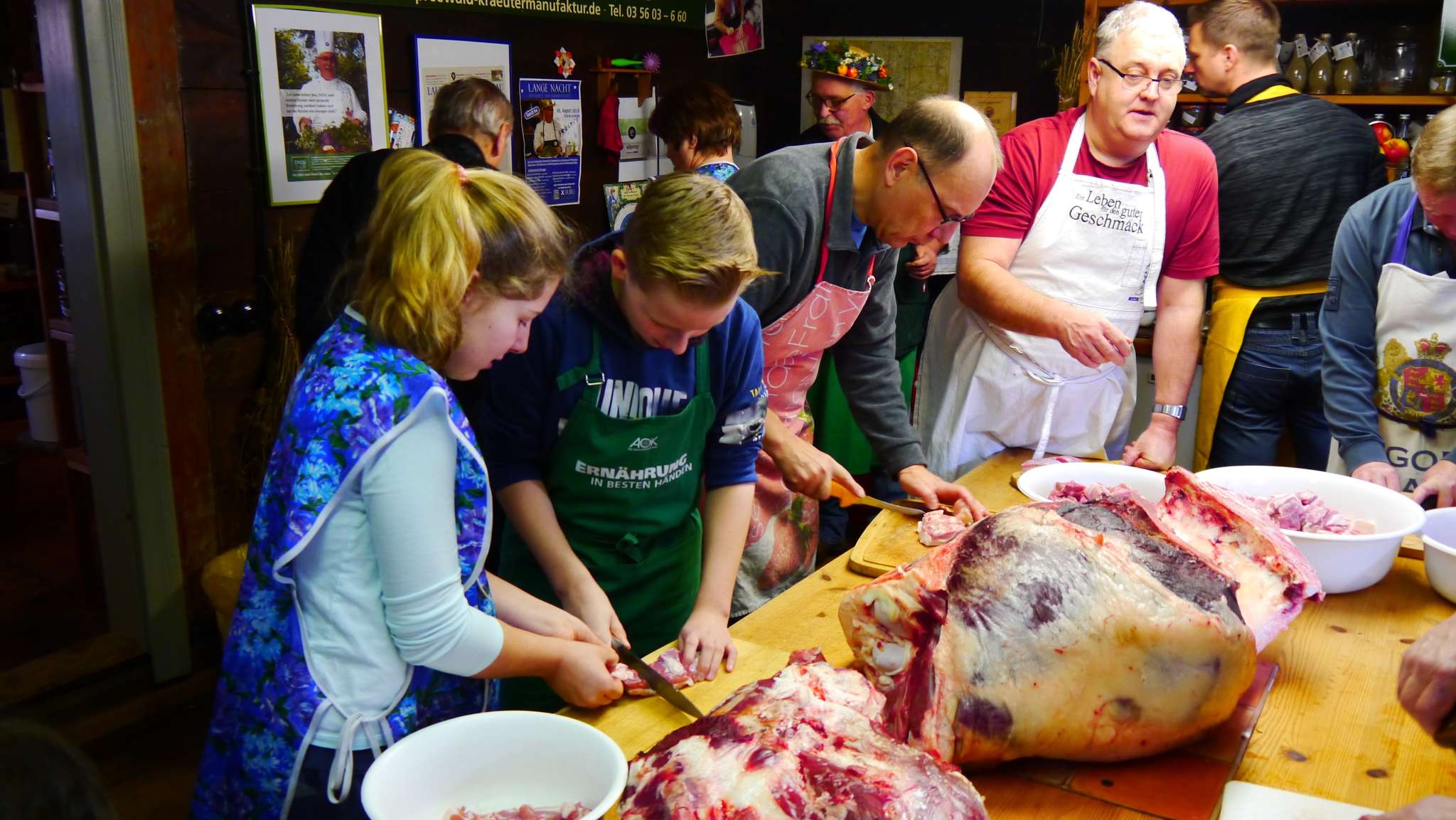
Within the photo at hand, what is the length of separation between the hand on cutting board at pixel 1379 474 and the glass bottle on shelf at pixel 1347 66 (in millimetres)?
2515

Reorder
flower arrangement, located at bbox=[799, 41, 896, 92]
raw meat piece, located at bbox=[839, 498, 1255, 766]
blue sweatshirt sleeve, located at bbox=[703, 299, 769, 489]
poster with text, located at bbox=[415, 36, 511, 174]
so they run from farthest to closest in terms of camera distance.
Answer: flower arrangement, located at bbox=[799, 41, 896, 92] < poster with text, located at bbox=[415, 36, 511, 174] < blue sweatshirt sleeve, located at bbox=[703, 299, 769, 489] < raw meat piece, located at bbox=[839, 498, 1255, 766]

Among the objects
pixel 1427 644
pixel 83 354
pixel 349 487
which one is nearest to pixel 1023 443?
pixel 1427 644

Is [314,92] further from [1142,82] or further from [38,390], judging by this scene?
[1142,82]

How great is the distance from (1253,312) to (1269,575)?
2201 millimetres

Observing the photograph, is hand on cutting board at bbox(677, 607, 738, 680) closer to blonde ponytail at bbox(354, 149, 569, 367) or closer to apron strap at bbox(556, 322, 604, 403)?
apron strap at bbox(556, 322, 604, 403)

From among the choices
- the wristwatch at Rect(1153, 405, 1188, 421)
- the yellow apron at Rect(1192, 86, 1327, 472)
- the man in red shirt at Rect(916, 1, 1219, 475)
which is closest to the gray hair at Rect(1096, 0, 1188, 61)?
the man in red shirt at Rect(916, 1, 1219, 475)

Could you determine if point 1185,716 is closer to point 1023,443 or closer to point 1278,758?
point 1278,758

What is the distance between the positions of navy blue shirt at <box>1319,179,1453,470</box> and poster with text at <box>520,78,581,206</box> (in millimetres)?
2510

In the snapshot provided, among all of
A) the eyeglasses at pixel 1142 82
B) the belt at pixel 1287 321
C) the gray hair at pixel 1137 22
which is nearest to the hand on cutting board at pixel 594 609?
the eyeglasses at pixel 1142 82

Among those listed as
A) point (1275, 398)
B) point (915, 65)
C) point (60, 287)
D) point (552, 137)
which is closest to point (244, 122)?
point (60, 287)

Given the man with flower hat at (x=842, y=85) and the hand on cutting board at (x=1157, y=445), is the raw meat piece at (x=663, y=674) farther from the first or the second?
the man with flower hat at (x=842, y=85)

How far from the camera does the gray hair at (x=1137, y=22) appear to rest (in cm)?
257

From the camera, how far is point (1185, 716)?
46.3 inches

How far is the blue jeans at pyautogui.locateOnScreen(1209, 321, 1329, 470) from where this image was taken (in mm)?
3266
